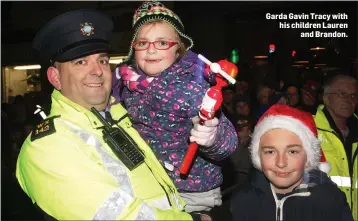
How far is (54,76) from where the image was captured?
2.47 m

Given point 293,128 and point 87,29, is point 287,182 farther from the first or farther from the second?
point 87,29

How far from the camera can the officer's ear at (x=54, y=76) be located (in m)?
2.46

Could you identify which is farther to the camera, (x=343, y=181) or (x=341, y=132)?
(x=341, y=132)

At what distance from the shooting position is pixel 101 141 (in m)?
2.15

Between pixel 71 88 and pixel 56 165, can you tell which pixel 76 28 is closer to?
pixel 71 88

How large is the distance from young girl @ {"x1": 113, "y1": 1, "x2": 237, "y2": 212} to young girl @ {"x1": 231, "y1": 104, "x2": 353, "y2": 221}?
0.26 meters

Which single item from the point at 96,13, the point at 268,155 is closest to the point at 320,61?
the point at 268,155

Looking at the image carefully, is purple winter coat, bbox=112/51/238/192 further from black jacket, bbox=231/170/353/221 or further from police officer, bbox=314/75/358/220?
police officer, bbox=314/75/358/220

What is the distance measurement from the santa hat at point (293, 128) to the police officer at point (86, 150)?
83cm

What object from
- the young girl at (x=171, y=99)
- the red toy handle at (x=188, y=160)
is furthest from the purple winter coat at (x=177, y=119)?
→ the red toy handle at (x=188, y=160)

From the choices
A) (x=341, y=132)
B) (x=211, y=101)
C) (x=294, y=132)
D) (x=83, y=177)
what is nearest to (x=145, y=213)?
(x=83, y=177)

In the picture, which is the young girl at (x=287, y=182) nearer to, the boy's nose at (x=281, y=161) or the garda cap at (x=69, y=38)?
the boy's nose at (x=281, y=161)

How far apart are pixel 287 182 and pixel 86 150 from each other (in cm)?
135

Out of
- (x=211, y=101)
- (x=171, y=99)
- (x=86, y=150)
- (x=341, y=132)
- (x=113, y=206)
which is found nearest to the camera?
(x=113, y=206)
